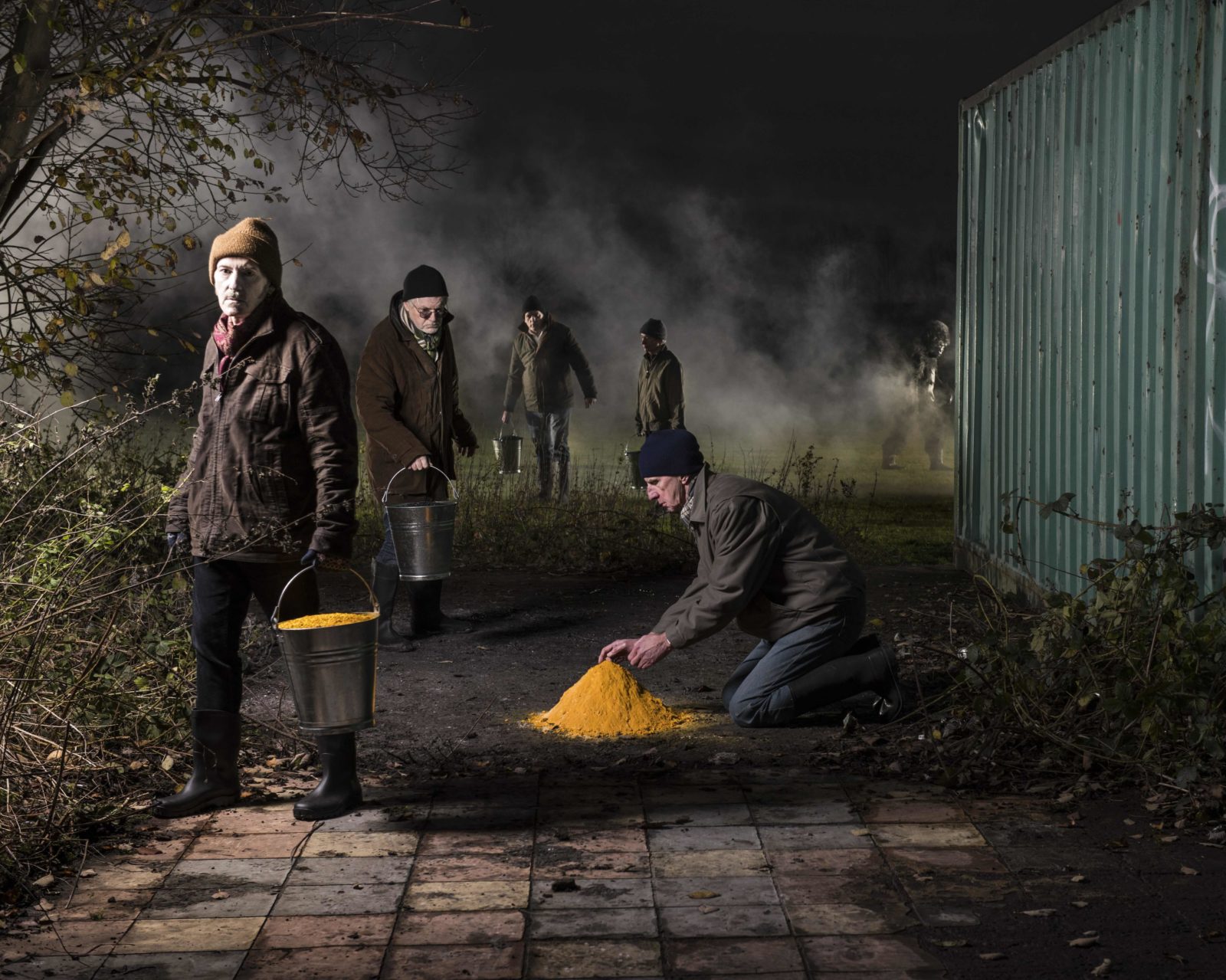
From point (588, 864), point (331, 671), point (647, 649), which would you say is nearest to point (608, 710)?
point (647, 649)

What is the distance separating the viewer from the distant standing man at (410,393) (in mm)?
8031

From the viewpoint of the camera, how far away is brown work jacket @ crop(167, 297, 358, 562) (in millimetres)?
4973

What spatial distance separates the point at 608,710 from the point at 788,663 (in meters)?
0.84

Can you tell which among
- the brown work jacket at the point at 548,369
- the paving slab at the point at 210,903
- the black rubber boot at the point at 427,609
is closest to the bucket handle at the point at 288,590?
the paving slab at the point at 210,903

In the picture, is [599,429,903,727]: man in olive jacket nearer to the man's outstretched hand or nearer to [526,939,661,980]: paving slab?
the man's outstretched hand

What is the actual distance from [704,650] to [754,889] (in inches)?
160

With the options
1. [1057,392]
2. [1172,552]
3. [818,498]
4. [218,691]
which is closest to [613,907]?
[218,691]

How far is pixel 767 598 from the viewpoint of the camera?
6.40 meters

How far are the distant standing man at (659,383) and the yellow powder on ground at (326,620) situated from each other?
10.1m

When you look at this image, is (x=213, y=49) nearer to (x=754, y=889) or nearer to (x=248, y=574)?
(x=248, y=574)

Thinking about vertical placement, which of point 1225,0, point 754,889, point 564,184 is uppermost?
point 564,184

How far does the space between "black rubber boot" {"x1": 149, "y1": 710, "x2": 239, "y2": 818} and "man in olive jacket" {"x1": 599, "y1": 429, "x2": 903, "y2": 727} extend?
5.34ft

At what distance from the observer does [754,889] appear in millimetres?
4340

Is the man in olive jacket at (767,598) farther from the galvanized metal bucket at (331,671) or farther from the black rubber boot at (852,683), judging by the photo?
the galvanized metal bucket at (331,671)
